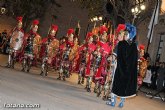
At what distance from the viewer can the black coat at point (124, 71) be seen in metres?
10.7

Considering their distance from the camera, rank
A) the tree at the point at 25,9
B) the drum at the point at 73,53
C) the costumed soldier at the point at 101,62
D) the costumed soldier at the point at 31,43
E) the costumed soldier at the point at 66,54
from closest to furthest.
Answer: the costumed soldier at the point at 101,62
the costumed soldier at the point at 31,43
the costumed soldier at the point at 66,54
the drum at the point at 73,53
the tree at the point at 25,9

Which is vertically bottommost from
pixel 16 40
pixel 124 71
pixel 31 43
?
pixel 124 71

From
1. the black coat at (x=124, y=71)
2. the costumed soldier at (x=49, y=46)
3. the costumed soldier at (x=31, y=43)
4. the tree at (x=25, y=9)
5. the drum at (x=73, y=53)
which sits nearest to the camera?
the black coat at (x=124, y=71)

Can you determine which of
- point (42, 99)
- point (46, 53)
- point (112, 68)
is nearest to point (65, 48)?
point (46, 53)

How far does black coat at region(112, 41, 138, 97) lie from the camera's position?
35.1 feet

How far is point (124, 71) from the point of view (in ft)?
35.3

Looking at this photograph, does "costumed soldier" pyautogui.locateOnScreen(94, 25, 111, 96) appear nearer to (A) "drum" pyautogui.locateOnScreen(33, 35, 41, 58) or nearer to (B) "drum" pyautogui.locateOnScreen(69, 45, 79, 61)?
(B) "drum" pyautogui.locateOnScreen(69, 45, 79, 61)

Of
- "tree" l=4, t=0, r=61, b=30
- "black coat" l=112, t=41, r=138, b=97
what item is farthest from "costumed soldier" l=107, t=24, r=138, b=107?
"tree" l=4, t=0, r=61, b=30

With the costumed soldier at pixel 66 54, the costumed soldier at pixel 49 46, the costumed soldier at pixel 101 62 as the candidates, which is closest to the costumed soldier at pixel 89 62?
the costumed soldier at pixel 101 62

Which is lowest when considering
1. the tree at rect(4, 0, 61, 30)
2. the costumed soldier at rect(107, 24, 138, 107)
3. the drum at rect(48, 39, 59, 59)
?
the costumed soldier at rect(107, 24, 138, 107)

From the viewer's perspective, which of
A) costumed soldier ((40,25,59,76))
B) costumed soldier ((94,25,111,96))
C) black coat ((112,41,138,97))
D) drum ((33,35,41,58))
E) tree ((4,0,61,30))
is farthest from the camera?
tree ((4,0,61,30))

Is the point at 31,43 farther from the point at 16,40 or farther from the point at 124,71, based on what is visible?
the point at 124,71

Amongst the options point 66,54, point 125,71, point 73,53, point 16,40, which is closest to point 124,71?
point 125,71

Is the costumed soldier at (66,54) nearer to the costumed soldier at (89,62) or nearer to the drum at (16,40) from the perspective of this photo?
the costumed soldier at (89,62)
